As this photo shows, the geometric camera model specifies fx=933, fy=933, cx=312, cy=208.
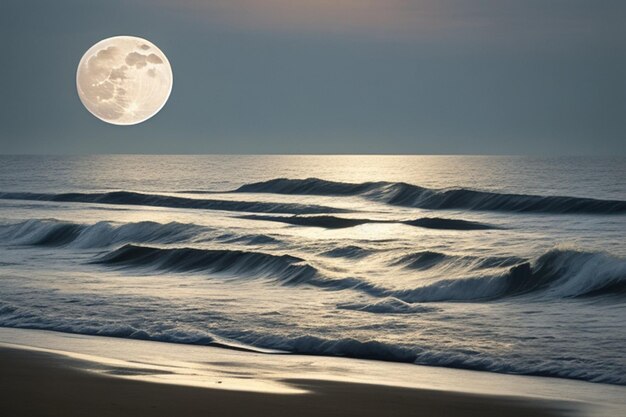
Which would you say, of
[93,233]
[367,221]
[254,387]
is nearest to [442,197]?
[367,221]

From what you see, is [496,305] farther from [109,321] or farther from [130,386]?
[130,386]

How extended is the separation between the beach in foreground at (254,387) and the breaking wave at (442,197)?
118 ft

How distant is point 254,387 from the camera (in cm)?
1012

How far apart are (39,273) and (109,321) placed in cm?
852

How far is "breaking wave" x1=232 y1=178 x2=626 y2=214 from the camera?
48.8 meters

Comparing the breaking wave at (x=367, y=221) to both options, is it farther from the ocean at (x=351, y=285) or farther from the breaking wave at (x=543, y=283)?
the breaking wave at (x=543, y=283)

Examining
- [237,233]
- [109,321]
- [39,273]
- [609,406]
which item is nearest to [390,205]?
[237,233]

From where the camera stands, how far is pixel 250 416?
8.70 meters

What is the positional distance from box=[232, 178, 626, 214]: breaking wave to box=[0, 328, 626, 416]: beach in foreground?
35928mm

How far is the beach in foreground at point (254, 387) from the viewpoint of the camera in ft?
29.8

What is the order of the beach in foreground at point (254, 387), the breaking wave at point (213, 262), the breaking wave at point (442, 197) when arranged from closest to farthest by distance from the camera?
the beach in foreground at point (254, 387), the breaking wave at point (213, 262), the breaking wave at point (442, 197)

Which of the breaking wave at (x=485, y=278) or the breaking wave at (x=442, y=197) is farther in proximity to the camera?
the breaking wave at (x=442, y=197)

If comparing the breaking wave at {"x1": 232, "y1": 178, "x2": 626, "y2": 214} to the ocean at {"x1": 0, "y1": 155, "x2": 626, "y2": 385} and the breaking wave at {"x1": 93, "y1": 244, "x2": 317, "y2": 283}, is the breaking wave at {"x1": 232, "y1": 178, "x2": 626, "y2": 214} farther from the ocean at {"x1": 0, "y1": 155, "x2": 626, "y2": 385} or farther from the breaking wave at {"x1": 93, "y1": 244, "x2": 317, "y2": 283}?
the breaking wave at {"x1": 93, "y1": 244, "x2": 317, "y2": 283}

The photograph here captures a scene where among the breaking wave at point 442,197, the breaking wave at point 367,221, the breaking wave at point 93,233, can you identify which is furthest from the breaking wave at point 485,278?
the breaking wave at point 442,197
